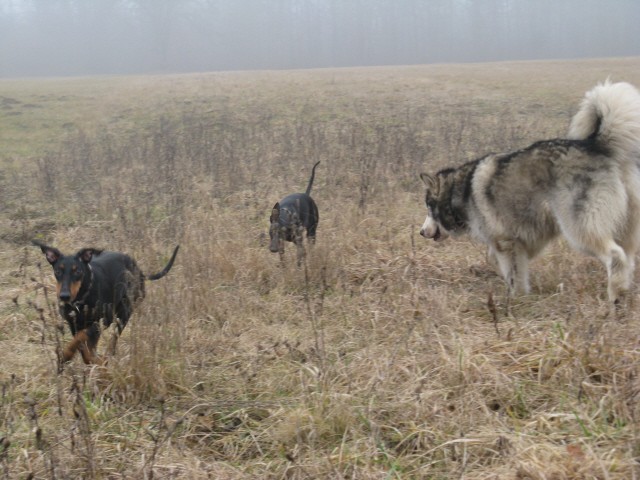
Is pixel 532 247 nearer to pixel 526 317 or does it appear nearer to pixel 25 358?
pixel 526 317

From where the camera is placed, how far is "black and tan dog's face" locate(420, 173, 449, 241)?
18.6 feet

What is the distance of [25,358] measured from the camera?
4.29 m

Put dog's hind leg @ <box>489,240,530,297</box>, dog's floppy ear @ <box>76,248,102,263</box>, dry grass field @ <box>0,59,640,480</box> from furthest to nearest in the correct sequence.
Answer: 1. dog's hind leg @ <box>489,240,530,297</box>
2. dog's floppy ear @ <box>76,248,102,263</box>
3. dry grass field @ <box>0,59,640,480</box>

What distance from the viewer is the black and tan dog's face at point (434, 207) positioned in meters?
5.68

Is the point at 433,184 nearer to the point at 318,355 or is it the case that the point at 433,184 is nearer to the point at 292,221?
the point at 292,221

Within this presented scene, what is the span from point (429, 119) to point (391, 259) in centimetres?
1012

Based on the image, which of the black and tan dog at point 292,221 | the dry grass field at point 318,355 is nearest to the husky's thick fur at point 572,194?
the dry grass field at point 318,355

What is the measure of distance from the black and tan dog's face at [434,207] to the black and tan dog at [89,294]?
2.96 metres

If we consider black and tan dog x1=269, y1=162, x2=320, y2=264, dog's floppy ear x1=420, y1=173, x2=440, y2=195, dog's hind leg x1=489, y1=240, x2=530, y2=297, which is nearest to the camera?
dog's hind leg x1=489, y1=240, x2=530, y2=297

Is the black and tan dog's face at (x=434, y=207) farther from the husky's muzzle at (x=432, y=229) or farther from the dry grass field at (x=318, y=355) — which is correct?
the dry grass field at (x=318, y=355)

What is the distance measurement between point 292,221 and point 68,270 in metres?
2.46

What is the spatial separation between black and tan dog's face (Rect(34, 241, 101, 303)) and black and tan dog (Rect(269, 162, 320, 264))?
2.01m

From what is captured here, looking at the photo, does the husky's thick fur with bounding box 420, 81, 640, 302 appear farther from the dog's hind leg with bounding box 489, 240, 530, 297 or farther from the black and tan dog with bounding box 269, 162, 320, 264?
the black and tan dog with bounding box 269, 162, 320, 264

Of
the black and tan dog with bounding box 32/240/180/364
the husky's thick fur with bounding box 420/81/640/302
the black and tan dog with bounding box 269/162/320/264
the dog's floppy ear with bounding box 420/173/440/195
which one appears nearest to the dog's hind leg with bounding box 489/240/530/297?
the husky's thick fur with bounding box 420/81/640/302
